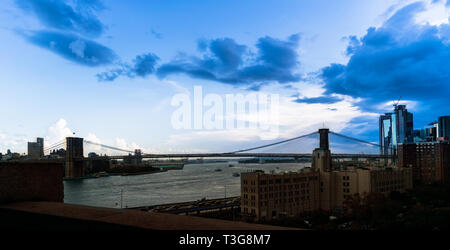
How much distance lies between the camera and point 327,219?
532 inches

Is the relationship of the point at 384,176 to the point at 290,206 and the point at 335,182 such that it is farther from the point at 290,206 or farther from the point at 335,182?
the point at 290,206

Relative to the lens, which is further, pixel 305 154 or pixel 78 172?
pixel 78 172

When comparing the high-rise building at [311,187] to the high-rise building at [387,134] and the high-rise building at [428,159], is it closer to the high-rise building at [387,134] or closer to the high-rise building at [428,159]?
the high-rise building at [428,159]

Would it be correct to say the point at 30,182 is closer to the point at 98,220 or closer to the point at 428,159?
the point at 98,220

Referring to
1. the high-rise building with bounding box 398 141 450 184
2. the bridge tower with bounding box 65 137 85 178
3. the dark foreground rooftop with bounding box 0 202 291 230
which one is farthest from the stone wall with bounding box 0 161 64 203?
the bridge tower with bounding box 65 137 85 178

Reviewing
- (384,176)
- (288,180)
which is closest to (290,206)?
(288,180)

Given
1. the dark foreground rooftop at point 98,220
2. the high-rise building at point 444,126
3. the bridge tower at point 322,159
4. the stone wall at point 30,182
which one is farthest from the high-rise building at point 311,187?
the high-rise building at point 444,126

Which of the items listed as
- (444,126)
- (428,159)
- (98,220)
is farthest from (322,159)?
(444,126)

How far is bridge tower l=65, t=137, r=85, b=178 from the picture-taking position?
127 ft

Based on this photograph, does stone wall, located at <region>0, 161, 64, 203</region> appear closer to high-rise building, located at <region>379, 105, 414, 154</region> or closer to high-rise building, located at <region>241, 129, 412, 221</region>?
high-rise building, located at <region>241, 129, 412, 221</region>

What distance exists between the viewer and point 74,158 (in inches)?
1561

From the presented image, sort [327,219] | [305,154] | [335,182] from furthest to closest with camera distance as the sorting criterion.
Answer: [305,154] → [335,182] → [327,219]
